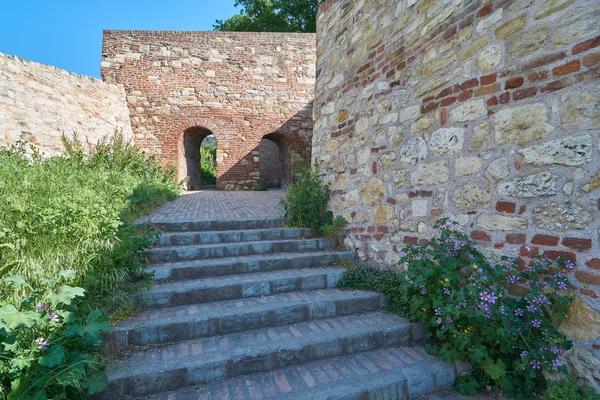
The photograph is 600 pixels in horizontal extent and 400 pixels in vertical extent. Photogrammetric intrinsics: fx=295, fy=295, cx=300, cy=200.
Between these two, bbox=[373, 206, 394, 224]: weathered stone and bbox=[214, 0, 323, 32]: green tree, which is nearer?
bbox=[373, 206, 394, 224]: weathered stone

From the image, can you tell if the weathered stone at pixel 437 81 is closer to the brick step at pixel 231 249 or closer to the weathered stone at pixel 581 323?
the weathered stone at pixel 581 323

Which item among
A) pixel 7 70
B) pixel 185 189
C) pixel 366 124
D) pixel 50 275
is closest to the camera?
pixel 50 275

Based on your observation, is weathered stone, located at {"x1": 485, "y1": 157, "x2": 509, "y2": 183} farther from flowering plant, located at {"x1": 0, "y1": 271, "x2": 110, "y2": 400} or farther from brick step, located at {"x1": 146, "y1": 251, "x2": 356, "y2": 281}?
flowering plant, located at {"x1": 0, "y1": 271, "x2": 110, "y2": 400}

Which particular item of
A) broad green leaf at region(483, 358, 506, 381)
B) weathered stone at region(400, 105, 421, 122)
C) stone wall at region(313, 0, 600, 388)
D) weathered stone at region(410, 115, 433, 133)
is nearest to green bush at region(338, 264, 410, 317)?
stone wall at region(313, 0, 600, 388)

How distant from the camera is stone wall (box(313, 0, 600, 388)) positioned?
1.81 m

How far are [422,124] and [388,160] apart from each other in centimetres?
54

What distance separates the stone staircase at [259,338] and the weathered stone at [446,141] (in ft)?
5.01

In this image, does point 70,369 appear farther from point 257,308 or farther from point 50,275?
point 257,308

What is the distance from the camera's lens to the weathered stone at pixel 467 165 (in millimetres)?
2375

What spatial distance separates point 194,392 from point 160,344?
540mm

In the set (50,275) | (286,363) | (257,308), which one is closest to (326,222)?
(257,308)

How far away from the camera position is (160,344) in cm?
228

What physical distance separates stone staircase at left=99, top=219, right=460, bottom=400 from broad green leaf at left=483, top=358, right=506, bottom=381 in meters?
0.25

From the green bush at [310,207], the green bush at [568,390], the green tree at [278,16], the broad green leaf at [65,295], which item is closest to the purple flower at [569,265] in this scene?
the green bush at [568,390]
